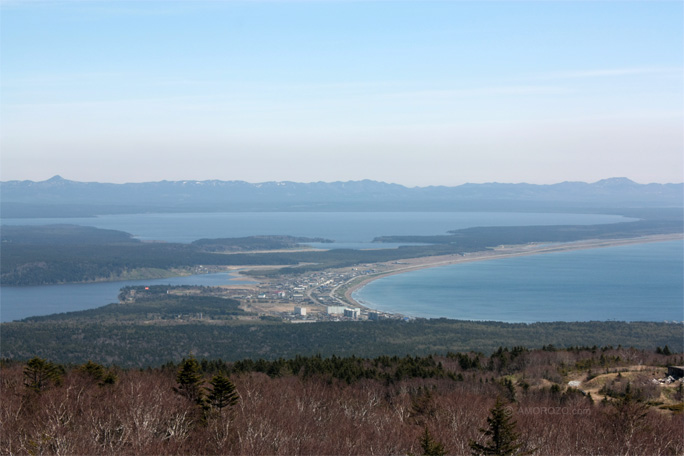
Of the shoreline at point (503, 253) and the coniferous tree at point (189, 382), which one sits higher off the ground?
the coniferous tree at point (189, 382)

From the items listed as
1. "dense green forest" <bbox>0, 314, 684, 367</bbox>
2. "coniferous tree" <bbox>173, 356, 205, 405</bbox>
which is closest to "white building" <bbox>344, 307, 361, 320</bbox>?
"dense green forest" <bbox>0, 314, 684, 367</bbox>

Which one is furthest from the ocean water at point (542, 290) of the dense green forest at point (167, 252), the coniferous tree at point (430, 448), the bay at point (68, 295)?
→ the coniferous tree at point (430, 448)

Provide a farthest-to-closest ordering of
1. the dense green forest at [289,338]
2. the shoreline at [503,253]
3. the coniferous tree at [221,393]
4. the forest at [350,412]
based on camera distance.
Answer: the shoreline at [503,253]
the dense green forest at [289,338]
the coniferous tree at [221,393]
the forest at [350,412]

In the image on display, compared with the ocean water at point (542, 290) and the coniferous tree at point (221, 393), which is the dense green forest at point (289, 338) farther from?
the coniferous tree at point (221, 393)

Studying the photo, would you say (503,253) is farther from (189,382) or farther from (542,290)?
(189,382)

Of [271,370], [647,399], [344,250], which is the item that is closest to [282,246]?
[344,250]

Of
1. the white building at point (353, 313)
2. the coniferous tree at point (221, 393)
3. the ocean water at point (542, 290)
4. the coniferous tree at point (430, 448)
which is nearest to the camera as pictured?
the coniferous tree at point (430, 448)

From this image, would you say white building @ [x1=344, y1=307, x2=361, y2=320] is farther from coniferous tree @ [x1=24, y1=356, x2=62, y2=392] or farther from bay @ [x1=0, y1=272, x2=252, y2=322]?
coniferous tree @ [x1=24, y1=356, x2=62, y2=392]
